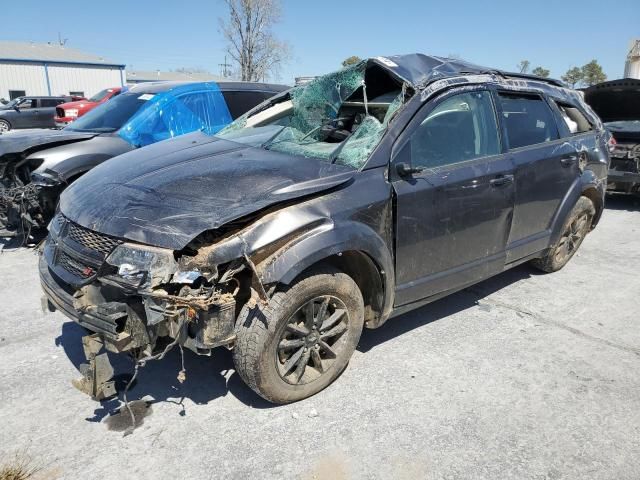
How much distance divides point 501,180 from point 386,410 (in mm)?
1967

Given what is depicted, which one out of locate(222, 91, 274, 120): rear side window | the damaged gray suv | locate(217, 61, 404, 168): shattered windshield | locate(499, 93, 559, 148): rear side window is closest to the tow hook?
the damaged gray suv

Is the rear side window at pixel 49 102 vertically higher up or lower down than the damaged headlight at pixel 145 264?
lower down

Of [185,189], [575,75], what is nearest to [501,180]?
[185,189]

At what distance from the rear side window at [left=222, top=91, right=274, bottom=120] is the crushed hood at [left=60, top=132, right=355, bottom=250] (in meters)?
3.64

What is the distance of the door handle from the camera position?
12.2 ft

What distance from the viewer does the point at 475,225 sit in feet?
12.0

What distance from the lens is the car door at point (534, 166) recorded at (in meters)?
4.02

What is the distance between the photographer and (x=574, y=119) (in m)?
4.96

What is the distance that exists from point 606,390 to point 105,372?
121 inches

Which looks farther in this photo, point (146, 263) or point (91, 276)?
point (91, 276)

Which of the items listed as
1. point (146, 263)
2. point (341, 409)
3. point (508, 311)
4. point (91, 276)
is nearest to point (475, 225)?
point (508, 311)

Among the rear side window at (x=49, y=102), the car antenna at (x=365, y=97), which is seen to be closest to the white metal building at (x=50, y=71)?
the rear side window at (x=49, y=102)

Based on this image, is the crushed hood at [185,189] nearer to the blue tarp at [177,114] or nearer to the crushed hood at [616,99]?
the blue tarp at [177,114]

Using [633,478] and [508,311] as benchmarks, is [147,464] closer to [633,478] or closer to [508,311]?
[633,478]
